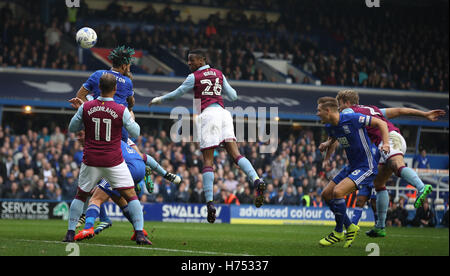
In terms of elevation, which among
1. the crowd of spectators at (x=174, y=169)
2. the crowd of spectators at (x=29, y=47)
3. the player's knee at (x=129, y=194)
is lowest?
the crowd of spectators at (x=174, y=169)

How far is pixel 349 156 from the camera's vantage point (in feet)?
36.6

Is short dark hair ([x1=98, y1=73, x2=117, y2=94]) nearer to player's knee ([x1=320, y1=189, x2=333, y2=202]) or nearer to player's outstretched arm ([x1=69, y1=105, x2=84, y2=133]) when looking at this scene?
player's outstretched arm ([x1=69, y1=105, x2=84, y2=133])

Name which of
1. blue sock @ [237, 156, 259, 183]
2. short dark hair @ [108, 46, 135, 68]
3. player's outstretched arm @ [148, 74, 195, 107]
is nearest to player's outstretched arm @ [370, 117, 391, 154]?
blue sock @ [237, 156, 259, 183]

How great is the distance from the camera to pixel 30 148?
23.4 m

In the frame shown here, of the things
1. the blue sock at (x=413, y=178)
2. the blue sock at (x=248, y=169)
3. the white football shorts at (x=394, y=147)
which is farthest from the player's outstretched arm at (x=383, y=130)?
the blue sock at (x=248, y=169)

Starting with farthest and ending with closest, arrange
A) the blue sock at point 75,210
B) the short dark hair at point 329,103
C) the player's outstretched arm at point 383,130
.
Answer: the short dark hair at point 329,103
the player's outstretched arm at point 383,130
the blue sock at point 75,210

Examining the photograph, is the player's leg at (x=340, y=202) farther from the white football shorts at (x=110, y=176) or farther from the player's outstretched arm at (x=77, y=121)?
the player's outstretched arm at (x=77, y=121)

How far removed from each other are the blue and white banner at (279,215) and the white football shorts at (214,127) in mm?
A: 12229

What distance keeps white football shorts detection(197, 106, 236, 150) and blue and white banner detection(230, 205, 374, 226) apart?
40.1ft

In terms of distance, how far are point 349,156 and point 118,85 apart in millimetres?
3769

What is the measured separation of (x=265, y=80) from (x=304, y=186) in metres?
8.11

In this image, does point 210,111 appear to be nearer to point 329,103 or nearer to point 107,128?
point 329,103

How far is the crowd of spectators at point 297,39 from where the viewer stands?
96.4 feet

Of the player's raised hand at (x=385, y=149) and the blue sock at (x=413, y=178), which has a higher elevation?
the player's raised hand at (x=385, y=149)
